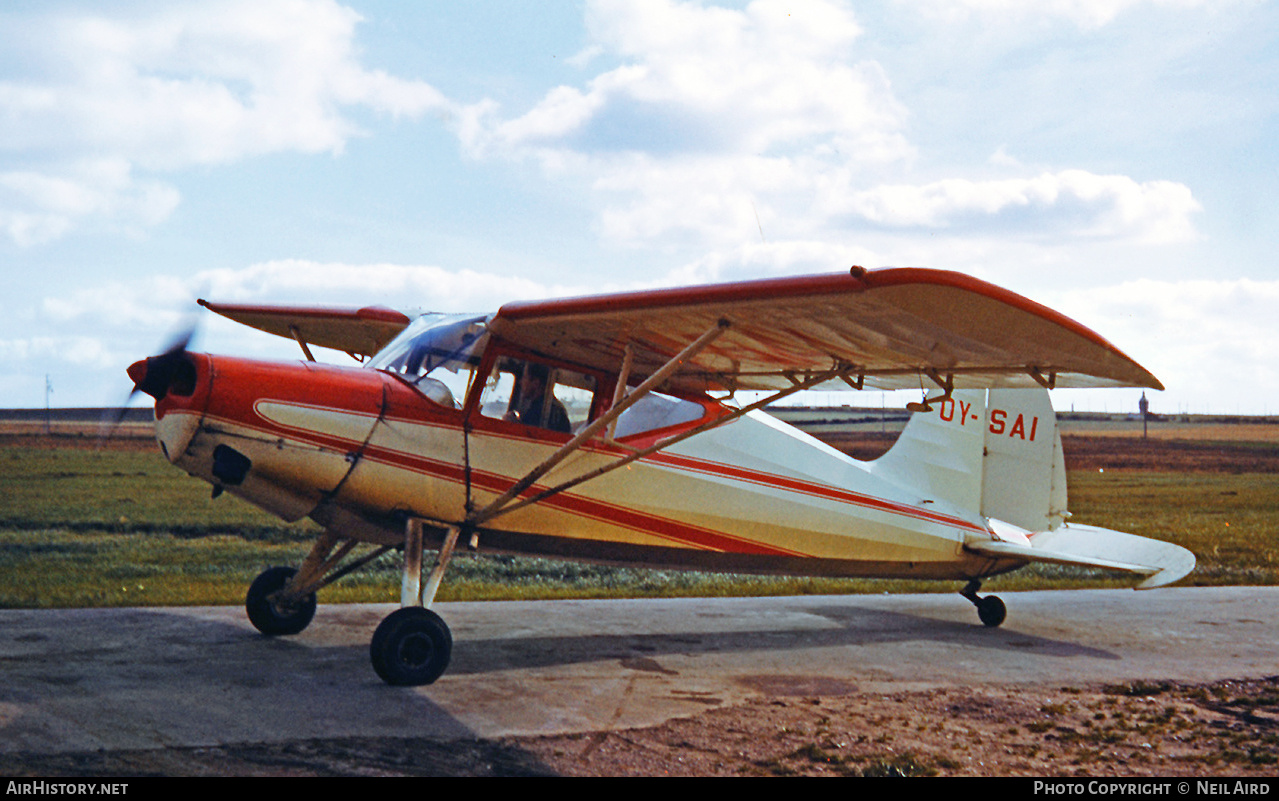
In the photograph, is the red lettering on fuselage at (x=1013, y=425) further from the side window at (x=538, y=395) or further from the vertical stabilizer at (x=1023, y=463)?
the side window at (x=538, y=395)

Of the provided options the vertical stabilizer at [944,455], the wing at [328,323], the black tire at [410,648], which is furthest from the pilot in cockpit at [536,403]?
the vertical stabilizer at [944,455]

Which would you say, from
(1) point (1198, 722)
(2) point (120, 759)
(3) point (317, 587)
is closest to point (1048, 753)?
(1) point (1198, 722)

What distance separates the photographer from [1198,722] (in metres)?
5.87

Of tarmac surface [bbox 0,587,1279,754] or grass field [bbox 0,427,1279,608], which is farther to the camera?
grass field [bbox 0,427,1279,608]

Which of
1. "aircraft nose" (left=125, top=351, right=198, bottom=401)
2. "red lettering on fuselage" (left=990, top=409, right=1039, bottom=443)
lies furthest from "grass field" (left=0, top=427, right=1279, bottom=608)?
"aircraft nose" (left=125, top=351, right=198, bottom=401)

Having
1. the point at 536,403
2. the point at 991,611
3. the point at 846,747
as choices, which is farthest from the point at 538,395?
the point at 991,611

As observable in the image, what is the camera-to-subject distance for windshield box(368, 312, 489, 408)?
22.5 ft

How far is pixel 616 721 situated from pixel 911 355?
10.5 ft

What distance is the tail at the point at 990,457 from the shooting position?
9508 millimetres

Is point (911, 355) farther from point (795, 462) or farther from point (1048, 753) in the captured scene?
point (1048, 753)

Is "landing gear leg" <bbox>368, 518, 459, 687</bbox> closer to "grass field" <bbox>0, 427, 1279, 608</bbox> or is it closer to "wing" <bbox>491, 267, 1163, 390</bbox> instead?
"wing" <bbox>491, 267, 1163, 390</bbox>

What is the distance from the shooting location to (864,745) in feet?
16.8

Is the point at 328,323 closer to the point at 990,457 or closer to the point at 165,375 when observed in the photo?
the point at 165,375

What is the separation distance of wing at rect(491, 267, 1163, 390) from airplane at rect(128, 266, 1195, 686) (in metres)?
0.02
